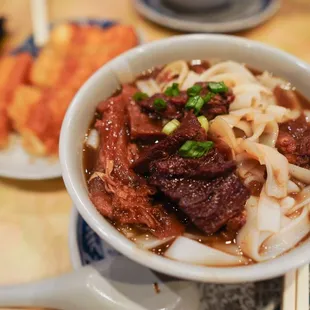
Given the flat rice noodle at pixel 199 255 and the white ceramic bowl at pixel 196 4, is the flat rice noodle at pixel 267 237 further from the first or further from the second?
the white ceramic bowl at pixel 196 4

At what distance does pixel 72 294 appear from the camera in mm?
1527

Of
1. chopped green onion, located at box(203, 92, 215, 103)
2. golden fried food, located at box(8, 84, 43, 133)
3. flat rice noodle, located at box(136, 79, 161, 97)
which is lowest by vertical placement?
golden fried food, located at box(8, 84, 43, 133)

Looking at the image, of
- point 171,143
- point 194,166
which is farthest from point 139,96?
point 194,166

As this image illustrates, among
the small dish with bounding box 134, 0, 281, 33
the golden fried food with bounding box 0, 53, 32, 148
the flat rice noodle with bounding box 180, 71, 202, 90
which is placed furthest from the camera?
the small dish with bounding box 134, 0, 281, 33

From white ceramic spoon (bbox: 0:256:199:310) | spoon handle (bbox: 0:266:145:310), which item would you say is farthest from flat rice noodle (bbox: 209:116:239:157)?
spoon handle (bbox: 0:266:145:310)

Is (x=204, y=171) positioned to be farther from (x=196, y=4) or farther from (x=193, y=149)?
(x=196, y=4)

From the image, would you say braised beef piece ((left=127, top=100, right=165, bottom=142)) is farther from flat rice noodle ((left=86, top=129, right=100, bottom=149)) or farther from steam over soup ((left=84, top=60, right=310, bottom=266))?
flat rice noodle ((left=86, top=129, right=100, bottom=149))

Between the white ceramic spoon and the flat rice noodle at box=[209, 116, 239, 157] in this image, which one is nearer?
the flat rice noodle at box=[209, 116, 239, 157]

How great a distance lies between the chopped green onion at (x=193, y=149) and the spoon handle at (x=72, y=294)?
59 centimetres

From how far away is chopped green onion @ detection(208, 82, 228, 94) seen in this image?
5.06 feet

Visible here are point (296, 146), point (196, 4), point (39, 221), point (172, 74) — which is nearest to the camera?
point (296, 146)

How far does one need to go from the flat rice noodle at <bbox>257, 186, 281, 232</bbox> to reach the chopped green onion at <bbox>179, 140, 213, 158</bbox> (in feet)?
0.80

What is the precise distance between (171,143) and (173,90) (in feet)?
1.08

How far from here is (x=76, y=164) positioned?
1426 mm
